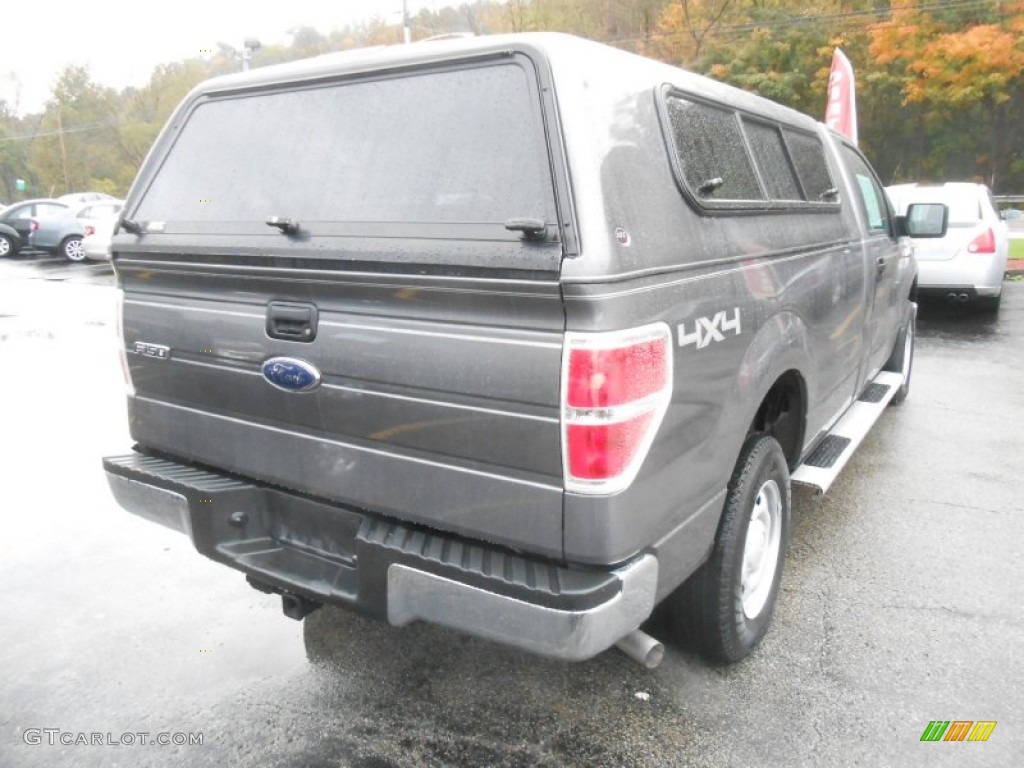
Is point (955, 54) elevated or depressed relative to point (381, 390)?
elevated

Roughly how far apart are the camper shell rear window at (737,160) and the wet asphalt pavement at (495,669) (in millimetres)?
1641

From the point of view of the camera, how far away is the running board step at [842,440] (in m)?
3.59

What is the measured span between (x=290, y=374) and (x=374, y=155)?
2.30ft

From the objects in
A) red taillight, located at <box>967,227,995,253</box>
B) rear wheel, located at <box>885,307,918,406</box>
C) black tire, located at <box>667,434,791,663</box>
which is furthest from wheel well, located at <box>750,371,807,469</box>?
red taillight, located at <box>967,227,995,253</box>

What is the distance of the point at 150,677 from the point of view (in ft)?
9.59

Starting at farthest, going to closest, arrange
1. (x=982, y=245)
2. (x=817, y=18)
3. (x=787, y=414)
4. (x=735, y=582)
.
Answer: (x=817, y=18) → (x=982, y=245) → (x=787, y=414) → (x=735, y=582)

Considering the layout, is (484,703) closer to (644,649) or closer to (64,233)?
(644,649)

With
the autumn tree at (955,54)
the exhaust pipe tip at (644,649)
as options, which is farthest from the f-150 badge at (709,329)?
the autumn tree at (955,54)

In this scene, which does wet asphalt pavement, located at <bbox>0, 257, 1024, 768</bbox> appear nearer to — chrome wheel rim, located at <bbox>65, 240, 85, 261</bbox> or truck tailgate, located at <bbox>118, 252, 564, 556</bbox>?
truck tailgate, located at <bbox>118, 252, 564, 556</bbox>

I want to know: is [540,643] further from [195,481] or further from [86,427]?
[86,427]

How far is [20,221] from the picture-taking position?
21500mm

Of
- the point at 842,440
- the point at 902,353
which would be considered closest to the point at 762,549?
the point at 842,440

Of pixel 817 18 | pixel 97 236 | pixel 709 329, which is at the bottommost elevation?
pixel 97 236

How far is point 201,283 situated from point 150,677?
1.44 meters
